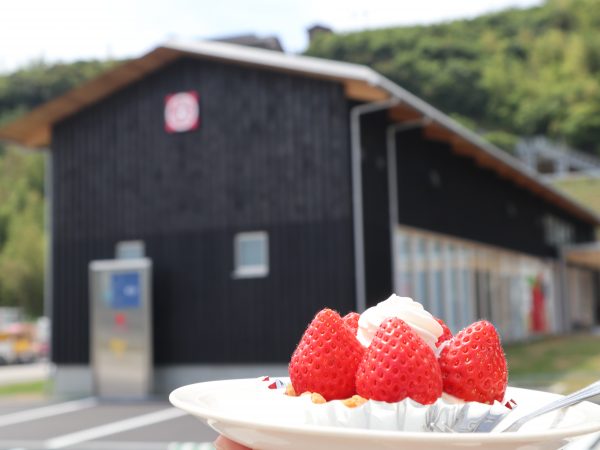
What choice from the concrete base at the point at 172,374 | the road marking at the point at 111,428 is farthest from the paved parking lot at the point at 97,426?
the concrete base at the point at 172,374

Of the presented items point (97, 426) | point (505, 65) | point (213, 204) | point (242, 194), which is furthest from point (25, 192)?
point (97, 426)

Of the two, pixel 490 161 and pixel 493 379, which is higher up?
pixel 490 161

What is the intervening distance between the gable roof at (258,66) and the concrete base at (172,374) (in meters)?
4.31

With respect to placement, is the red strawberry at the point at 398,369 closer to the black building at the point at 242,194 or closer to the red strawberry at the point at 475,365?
the red strawberry at the point at 475,365

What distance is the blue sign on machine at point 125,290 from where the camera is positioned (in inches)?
538

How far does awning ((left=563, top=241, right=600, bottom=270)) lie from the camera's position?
27062 millimetres

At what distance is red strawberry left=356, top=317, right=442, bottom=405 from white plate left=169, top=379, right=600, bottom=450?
5.0 inches

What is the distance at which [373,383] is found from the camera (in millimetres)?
1277

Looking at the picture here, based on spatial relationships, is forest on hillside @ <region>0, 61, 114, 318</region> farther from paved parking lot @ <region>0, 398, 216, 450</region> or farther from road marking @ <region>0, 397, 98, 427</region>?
paved parking lot @ <region>0, 398, 216, 450</region>

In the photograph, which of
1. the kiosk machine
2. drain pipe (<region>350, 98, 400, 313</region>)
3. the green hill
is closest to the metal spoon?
the green hill

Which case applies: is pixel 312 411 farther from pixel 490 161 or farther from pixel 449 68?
pixel 449 68

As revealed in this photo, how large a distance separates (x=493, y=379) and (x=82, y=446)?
865 cm

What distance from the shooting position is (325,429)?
104cm

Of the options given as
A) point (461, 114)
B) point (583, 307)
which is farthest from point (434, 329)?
point (583, 307)
